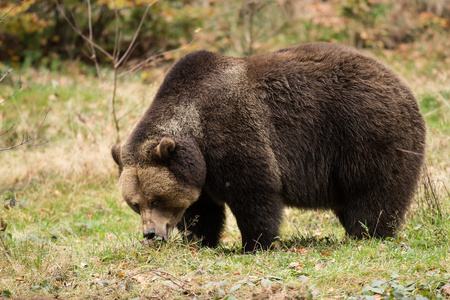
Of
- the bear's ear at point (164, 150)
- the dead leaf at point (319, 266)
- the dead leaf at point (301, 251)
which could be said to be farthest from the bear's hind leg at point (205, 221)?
the dead leaf at point (319, 266)

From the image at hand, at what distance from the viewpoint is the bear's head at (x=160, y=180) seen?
Answer: 19.0 feet

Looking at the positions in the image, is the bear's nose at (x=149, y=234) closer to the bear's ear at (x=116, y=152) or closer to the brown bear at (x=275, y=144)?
the brown bear at (x=275, y=144)

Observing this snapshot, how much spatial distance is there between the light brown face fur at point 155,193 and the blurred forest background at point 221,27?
10362 mm

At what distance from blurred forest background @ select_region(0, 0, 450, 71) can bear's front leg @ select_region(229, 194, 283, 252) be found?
1025 centimetres

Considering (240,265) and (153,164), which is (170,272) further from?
(153,164)

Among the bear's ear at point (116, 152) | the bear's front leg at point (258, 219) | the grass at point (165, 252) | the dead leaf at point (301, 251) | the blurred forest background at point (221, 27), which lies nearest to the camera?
the grass at point (165, 252)

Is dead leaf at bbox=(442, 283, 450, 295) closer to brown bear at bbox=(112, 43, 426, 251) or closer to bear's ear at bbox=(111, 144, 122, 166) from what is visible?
brown bear at bbox=(112, 43, 426, 251)

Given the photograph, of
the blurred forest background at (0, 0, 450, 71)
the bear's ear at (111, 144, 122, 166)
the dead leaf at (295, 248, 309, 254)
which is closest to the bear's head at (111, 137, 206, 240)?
the bear's ear at (111, 144, 122, 166)

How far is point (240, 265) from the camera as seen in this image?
5355mm

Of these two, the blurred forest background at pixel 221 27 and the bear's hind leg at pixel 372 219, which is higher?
the blurred forest background at pixel 221 27

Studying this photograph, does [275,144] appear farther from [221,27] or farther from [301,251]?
[221,27]

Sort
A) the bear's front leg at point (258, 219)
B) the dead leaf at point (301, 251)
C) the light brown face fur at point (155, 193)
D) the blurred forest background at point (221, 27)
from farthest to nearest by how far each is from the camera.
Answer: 1. the blurred forest background at point (221, 27)
2. the bear's front leg at point (258, 219)
3. the dead leaf at point (301, 251)
4. the light brown face fur at point (155, 193)

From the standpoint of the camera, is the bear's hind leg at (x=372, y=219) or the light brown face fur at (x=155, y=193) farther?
the bear's hind leg at (x=372, y=219)

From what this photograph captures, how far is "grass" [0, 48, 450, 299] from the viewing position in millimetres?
4684
